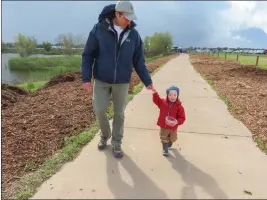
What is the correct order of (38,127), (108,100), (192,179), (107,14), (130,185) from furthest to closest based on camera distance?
(38,127), (108,100), (107,14), (192,179), (130,185)

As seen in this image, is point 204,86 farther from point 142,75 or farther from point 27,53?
point 27,53

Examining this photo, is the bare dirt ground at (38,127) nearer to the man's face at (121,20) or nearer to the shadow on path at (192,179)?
the shadow on path at (192,179)

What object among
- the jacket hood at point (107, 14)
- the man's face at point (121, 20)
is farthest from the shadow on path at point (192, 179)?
the jacket hood at point (107, 14)

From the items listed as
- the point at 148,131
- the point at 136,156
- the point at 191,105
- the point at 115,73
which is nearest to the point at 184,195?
the point at 136,156

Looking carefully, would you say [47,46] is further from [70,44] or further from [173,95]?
[173,95]

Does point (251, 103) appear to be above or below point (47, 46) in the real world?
above

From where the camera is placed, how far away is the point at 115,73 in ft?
11.9

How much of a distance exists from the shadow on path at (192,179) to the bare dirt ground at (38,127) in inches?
64.4

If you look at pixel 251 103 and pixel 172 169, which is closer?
pixel 172 169

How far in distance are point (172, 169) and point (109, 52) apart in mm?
1568

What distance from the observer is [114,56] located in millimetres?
3572

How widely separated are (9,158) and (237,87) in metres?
7.23

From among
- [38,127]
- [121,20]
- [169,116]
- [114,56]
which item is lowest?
[38,127]

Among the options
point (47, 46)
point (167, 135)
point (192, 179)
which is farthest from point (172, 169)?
point (47, 46)
